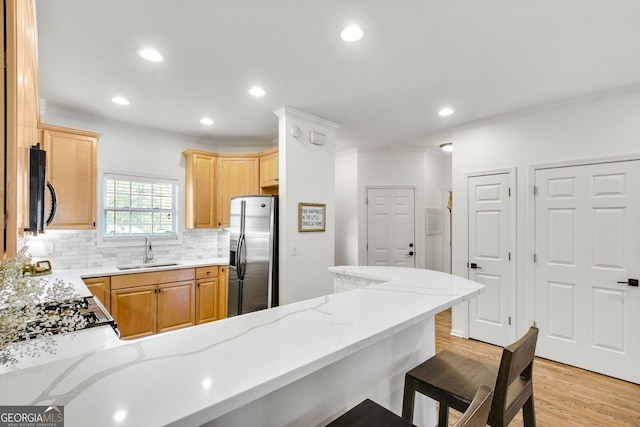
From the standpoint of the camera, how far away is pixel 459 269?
3.74 metres

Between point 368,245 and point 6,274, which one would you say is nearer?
point 6,274

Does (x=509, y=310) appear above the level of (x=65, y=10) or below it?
below

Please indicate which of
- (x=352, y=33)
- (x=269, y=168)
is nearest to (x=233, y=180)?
(x=269, y=168)

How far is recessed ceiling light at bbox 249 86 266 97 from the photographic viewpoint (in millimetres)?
2798

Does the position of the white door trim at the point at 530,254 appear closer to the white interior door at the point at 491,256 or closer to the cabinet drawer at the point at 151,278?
the white interior door at the point at 491,256

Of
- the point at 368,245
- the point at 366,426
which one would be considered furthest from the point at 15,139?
the point at 368,245

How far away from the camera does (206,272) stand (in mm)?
3945

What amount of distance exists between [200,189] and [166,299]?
1.49m

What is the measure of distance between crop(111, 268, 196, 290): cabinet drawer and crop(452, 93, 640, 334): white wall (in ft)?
11.0

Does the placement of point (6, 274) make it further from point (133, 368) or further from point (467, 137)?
point (467, 137)

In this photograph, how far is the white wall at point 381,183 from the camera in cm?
509

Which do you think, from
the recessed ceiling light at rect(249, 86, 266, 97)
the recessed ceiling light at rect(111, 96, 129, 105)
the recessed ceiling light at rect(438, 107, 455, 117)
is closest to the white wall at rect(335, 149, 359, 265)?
the recessed ceiling light at rect(438, 107, 455, 117)

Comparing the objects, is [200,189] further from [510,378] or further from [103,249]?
[510,378]

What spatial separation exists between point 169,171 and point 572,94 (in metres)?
4.66
